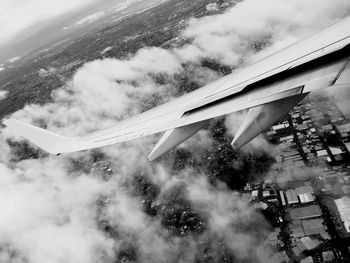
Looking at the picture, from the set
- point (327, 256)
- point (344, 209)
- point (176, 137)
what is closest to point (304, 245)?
point (327, 256)

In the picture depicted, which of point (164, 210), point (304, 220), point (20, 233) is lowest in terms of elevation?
point (20, 233)

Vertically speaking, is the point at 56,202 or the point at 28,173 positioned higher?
the point at 28,173

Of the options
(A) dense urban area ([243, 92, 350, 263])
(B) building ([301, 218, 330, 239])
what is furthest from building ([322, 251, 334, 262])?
(B) building ([301, 218, 330, 239])

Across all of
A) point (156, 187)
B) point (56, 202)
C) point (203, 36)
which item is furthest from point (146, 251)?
point (203, 36)

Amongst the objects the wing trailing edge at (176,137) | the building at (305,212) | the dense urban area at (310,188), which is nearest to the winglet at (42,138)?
the wing trailing edge at (176,137)

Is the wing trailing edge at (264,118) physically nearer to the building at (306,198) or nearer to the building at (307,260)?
the building at (307,260)

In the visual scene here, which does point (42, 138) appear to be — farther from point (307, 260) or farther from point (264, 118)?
point (307, 260)

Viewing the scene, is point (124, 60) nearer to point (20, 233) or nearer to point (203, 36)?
point (203, 36)
